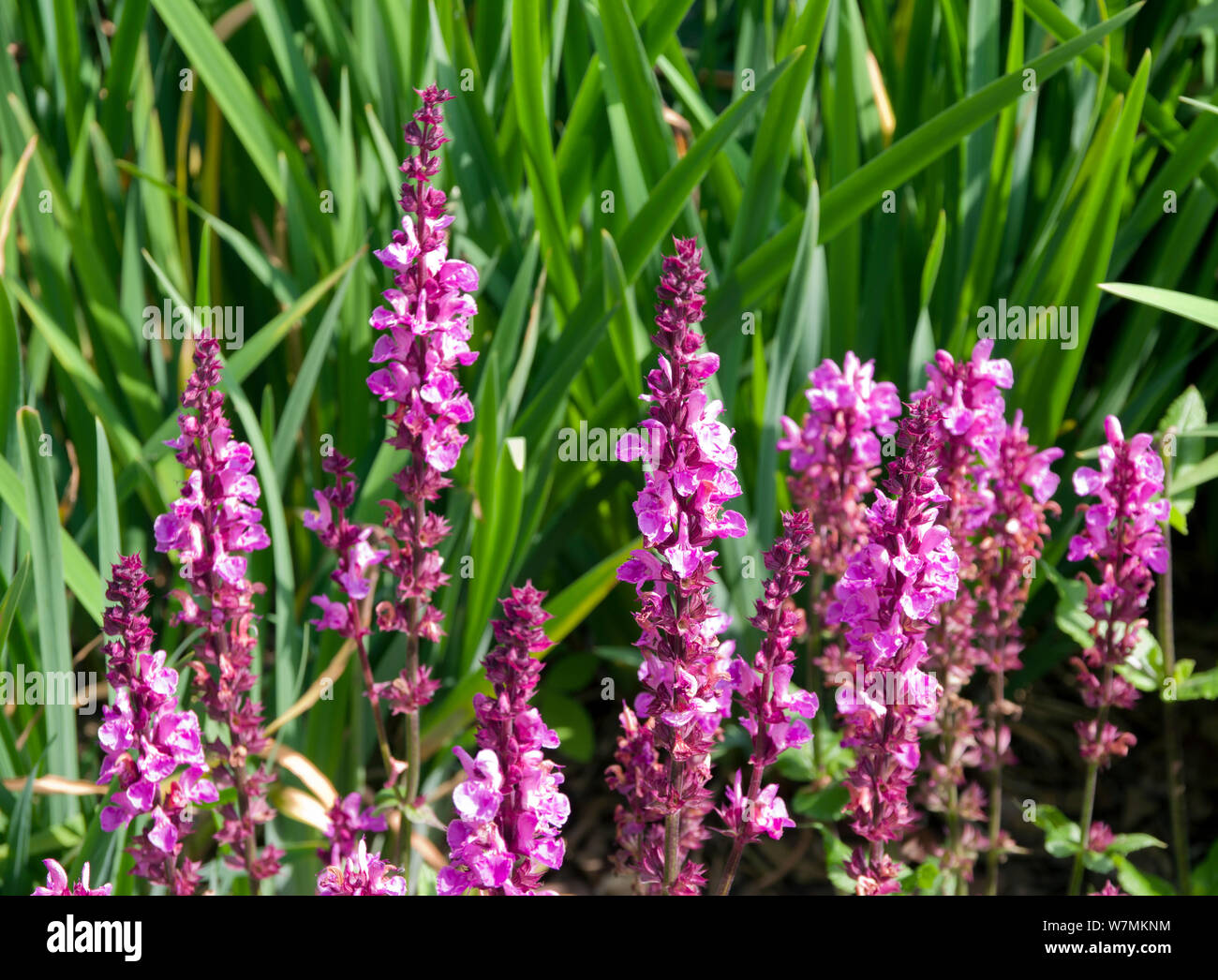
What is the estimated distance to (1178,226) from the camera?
259cm

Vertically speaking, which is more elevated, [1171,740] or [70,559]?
[70,559]

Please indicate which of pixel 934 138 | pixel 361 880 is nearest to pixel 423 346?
pixel 361 880

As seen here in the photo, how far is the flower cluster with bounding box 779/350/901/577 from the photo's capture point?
2062mm

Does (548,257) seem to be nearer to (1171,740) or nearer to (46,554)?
(46,554)

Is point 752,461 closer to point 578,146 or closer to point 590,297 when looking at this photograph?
point 590,297

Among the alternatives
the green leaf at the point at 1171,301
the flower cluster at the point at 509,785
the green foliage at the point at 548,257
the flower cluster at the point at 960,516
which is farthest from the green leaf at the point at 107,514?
the green leaf at the point at 1171,301

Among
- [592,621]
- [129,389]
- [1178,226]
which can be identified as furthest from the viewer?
[592,621]

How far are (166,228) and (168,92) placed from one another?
2.39 feet

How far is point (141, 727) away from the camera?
1481 mm

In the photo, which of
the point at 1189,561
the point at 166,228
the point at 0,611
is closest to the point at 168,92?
the point at 166,228

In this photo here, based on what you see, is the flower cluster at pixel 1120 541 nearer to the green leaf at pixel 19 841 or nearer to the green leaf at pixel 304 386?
the green leaf at pixel 304 386

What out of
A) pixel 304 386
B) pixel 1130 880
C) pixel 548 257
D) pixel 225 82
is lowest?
pixel 1130 880

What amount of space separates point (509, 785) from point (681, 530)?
15.0 inches

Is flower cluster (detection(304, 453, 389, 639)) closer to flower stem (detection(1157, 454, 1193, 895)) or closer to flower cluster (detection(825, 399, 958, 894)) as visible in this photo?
flower cluster (detection(825, 399, 958, 894))
